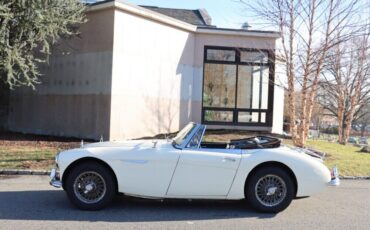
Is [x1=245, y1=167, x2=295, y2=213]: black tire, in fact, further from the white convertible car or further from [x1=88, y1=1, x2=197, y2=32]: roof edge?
[x1=88, y1=1, x2=197, y2=32]: roof edge

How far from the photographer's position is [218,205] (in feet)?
23.4

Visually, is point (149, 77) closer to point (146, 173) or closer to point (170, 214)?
point (146, 173)

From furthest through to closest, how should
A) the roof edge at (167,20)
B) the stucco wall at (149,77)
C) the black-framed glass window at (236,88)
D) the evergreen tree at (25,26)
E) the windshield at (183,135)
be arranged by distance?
the black-framed glass window at (236,88), the stucco wall at (149,77), the roof edge at (167,20), the evergreen tree at (25,26), the windshield at (183,135)

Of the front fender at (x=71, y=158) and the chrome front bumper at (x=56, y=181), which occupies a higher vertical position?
the front fender at (x=71, y=158)

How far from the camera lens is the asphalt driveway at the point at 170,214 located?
19.1ft

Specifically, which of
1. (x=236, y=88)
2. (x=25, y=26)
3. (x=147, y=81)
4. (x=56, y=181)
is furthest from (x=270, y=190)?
(x=236, y=88)

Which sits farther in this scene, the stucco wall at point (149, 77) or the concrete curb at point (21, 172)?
the stucco wall at point (149, 77)

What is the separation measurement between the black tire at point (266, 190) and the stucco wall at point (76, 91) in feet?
33.2

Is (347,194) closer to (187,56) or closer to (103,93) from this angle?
(103,93)

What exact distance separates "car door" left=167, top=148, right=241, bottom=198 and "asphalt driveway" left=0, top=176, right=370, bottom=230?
1.04 ft

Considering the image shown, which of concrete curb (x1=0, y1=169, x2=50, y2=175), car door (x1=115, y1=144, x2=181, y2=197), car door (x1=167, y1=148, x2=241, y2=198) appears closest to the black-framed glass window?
concrete curb (x1=0, y1=169, x2=50, y2=175)

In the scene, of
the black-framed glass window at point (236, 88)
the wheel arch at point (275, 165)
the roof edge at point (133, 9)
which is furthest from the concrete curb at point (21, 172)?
the black-framed glass window at point (236, 88)

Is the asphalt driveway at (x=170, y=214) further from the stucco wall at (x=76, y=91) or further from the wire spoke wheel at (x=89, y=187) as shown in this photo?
the stucco wall at (x=76, y=91)

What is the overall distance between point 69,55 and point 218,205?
12.4 m
